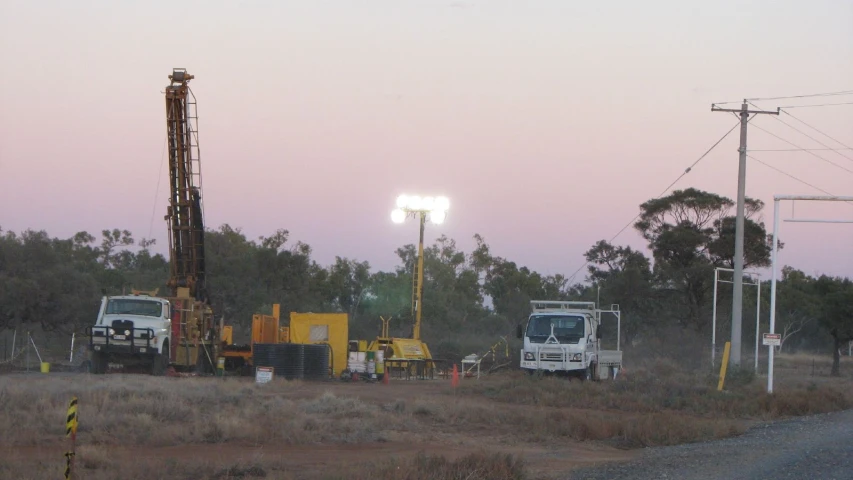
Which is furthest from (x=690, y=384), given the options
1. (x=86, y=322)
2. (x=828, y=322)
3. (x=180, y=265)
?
(x=86, y=322)

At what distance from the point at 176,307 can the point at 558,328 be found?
13100 millimetres

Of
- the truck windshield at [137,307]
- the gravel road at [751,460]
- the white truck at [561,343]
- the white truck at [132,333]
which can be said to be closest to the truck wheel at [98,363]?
the white truck at [132,333]

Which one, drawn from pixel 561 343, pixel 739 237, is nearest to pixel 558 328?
pixel 561 343

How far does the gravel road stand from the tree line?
33698 mm

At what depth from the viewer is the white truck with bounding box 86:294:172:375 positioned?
1262 inches

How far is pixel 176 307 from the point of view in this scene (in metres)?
34.8

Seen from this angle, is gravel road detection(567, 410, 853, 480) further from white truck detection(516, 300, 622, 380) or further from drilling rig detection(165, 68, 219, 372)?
Result: drilling rig detection(165, 68, 219, 372)

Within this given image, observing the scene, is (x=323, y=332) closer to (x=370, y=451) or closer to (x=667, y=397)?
(x=667, y=397)

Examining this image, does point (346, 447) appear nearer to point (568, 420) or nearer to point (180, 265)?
point (568, 420)

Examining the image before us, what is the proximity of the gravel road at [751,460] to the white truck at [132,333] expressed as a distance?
18.6m

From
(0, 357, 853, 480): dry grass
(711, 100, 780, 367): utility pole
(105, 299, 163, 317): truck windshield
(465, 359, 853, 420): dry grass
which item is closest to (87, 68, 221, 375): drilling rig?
(105, 299, 163, 317): truck windshield

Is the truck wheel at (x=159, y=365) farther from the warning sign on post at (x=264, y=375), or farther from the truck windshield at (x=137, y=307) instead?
the warning sign on post at (x=264, y=375)

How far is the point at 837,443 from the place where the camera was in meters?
19.1

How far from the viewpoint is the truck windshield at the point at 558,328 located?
34.1 m
